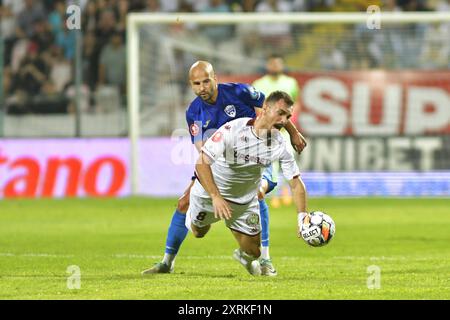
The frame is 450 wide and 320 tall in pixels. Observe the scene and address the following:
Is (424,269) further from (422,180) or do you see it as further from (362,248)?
(422,180)

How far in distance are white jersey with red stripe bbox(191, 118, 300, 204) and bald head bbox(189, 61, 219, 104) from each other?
68 centimetres

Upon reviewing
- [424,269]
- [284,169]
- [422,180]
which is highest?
[284,169]

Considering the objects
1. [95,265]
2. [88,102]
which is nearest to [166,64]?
[88,102]

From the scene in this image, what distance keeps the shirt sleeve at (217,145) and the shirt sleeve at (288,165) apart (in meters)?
0.48

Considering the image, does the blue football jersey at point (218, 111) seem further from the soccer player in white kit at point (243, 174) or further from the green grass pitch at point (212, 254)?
the green grass pitch at point (212, 254)

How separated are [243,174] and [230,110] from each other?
0.94m

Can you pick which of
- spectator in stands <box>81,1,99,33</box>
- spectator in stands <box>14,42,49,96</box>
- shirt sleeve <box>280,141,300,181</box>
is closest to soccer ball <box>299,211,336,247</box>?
shirt sleeve <box>280,141,300,181</box>

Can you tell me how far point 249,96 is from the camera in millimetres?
10688

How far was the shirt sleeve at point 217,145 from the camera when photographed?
947 cm

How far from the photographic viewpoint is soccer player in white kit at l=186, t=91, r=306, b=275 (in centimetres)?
931

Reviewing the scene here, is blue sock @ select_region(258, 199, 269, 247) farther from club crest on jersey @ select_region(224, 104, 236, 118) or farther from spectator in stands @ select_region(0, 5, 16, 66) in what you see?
spectator in stands @ select_region(0, 5, 16, 66)

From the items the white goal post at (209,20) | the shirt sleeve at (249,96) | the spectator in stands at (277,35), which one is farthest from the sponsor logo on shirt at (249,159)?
the spectator in stands at (277,35)
